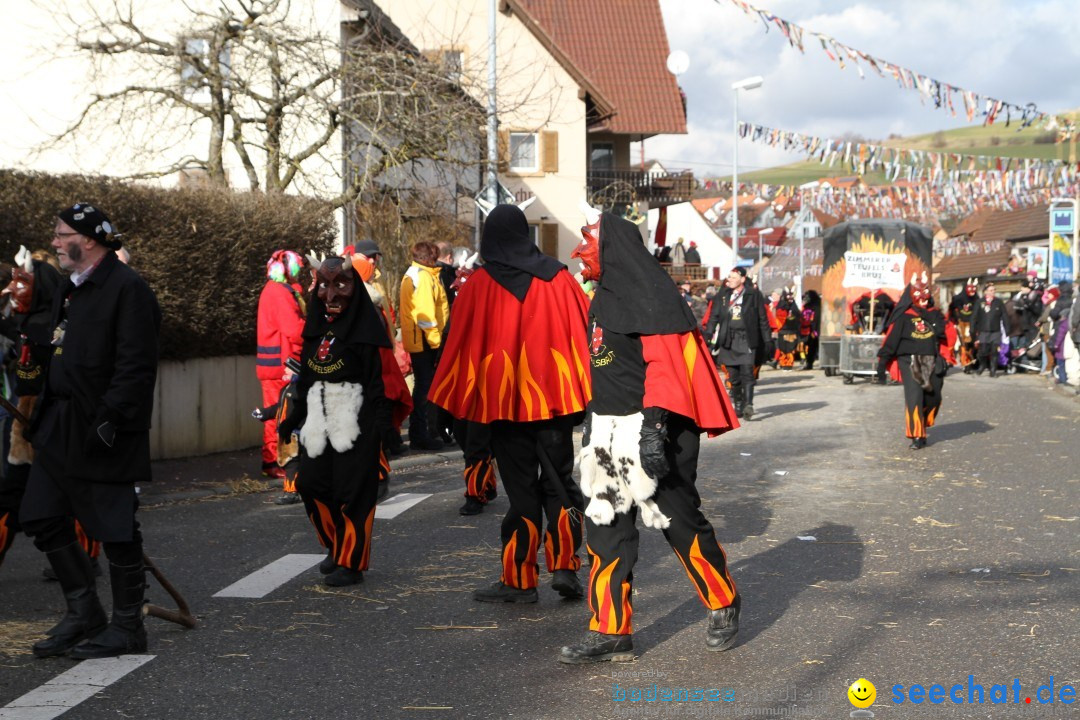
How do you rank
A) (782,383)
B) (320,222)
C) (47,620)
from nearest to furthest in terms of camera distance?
(47,620), (320,222), (782,383)

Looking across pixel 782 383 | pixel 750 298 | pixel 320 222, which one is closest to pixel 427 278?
pixel 320 222

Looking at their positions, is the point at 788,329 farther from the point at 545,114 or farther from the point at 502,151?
the point at 502,151

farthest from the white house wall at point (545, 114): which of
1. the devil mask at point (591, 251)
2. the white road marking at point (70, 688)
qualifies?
the white road marking at point (70, 688)

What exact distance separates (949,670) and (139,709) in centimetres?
322

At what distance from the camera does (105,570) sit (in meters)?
8.23

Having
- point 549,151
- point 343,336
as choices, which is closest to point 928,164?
point 549,151

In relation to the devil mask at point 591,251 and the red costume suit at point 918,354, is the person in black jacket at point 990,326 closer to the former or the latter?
the red costume suit at point 918,354

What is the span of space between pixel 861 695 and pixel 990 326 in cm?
2598

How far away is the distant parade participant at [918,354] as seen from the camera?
1427 centimetres

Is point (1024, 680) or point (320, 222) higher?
point (320, 222)

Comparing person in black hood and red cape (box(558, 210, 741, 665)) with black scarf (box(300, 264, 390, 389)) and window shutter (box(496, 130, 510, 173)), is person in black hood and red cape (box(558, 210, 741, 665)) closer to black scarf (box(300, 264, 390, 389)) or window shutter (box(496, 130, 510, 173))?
black scarf (box(300, 264, 390, 389))

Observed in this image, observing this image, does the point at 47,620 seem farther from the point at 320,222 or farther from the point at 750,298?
the point at 750,298

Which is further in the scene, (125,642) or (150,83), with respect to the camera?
(150,83)

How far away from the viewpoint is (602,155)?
50.9m
